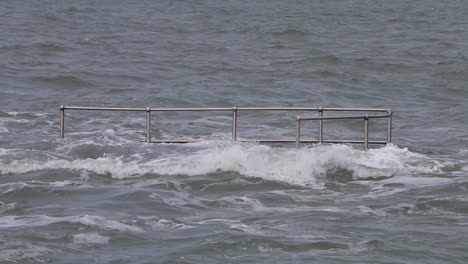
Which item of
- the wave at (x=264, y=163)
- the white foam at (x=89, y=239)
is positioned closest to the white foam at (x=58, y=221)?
the white foam at (x=89, y=239)

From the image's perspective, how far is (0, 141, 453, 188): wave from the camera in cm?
1736

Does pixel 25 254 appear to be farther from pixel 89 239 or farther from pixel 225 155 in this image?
pixel 225 155

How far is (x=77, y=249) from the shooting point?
12789 mm

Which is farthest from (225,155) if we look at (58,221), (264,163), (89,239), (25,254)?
(25,254)

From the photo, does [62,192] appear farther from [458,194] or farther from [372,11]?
[372,11]

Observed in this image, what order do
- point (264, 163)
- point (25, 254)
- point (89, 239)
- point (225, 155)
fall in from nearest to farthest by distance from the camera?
point (25, 254)
point (89, 239)
point (264, 163)
point (225, 155)

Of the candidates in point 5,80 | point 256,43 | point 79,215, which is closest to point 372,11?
point 256,43

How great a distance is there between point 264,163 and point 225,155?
674 millimetres

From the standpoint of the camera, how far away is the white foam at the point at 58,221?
13781 millimetres

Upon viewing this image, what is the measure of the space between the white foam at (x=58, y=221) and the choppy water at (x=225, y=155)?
4 centimetres

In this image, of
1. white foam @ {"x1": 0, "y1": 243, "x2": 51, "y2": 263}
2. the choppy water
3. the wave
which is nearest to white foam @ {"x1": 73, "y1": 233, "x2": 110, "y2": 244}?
the choppy water

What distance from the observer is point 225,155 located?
58.9 ft

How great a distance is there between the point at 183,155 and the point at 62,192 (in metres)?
3.20

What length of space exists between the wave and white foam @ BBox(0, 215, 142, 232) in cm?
310
